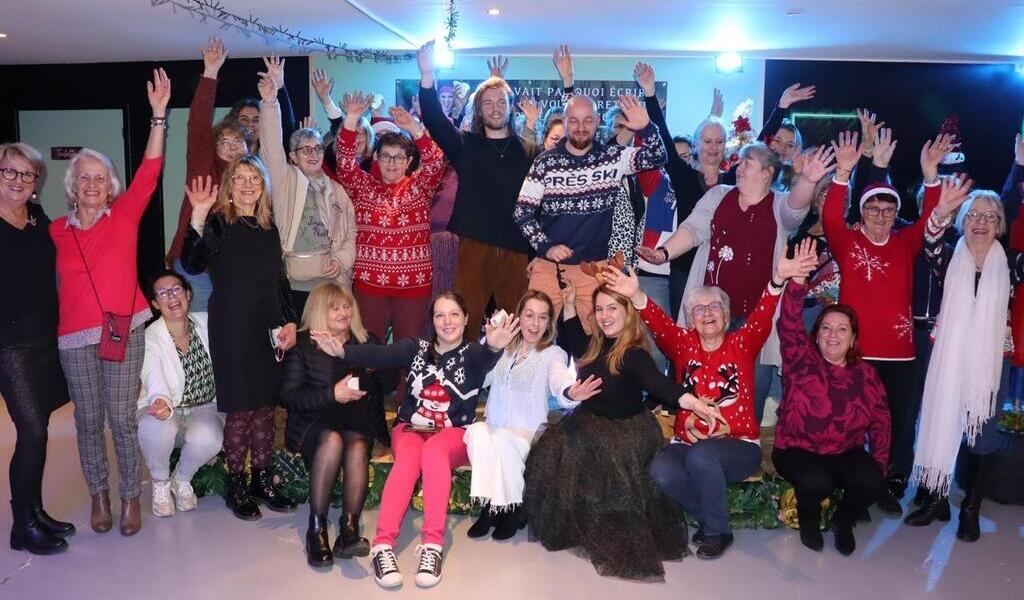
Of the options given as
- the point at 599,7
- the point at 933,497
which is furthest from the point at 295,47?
the point at 933,497

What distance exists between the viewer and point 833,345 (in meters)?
3.50

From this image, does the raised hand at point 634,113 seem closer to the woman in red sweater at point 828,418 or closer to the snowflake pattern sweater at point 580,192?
the snowflake pattern sweater at point 580,192

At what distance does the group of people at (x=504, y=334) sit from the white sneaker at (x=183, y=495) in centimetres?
1

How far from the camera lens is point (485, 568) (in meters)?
3.22

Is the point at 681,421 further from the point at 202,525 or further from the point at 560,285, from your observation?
the point at 202,525

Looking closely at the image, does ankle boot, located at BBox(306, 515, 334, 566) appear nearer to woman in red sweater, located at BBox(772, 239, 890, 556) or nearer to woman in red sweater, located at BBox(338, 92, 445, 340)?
woman in red sweater, located at BBox(338, 92, 445, 340)

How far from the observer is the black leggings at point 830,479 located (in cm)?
340

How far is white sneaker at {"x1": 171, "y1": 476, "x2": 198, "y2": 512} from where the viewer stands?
3.72m

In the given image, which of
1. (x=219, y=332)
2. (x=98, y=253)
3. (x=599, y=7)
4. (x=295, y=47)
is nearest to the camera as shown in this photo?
(x=98, y=253)

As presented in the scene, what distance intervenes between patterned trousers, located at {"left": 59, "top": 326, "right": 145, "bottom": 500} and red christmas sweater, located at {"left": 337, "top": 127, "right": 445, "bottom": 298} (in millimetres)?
1065

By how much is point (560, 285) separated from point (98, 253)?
194 centimetres

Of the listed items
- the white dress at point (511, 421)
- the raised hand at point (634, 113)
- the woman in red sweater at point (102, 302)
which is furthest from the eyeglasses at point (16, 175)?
the raised hand at point (634, 113)

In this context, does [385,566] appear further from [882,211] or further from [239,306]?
[882,211]

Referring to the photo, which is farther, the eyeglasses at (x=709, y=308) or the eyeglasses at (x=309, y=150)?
→ the eyeglasses at (x=309, y=150)
